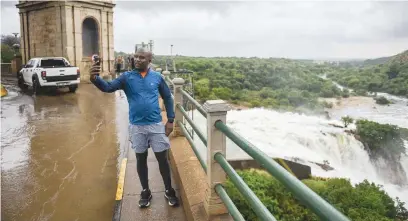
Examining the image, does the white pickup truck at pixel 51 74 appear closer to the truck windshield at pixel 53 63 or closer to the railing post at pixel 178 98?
the truck windshield at pixel 53 63

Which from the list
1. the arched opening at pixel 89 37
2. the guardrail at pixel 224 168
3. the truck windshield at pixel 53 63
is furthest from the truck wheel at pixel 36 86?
the guardrail at pixel 224 168

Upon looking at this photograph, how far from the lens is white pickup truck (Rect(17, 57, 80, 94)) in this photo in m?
15.0

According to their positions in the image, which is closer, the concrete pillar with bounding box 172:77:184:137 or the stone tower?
the concrete pillar with bounding box 172:77:184:137

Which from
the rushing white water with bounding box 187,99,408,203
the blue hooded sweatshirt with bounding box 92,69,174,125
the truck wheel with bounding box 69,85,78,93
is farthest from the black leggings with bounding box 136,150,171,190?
the rushing white water with bounding box 187,99,408,203

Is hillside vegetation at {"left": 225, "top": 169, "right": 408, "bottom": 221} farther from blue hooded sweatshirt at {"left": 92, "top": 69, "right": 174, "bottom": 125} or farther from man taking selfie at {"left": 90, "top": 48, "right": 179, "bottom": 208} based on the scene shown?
blue hooded sweatshirt at {"left": 92, "top": 69, "right": 174, "bottom": 125}

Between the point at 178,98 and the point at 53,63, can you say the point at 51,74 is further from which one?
the point at 178,98

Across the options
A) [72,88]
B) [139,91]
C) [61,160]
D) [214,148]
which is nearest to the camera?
[214,148]

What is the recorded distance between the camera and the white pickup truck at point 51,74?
49.3 ft

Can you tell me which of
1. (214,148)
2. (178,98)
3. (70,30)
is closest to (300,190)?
(214,148)

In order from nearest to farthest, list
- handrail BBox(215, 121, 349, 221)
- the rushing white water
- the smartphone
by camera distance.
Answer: handrail BBox(215, 121, 349, 221), the smartphone, the rushing white water

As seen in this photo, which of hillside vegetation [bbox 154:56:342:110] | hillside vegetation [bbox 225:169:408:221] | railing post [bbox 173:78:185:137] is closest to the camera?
railing post [bbox 173:78:185:137]

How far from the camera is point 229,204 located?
9.43 ft

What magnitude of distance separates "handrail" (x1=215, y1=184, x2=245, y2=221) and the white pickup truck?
1379 cm

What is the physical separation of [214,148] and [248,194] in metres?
0.90
